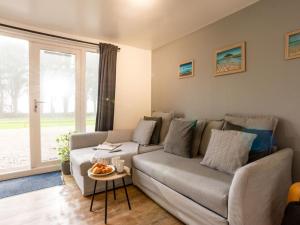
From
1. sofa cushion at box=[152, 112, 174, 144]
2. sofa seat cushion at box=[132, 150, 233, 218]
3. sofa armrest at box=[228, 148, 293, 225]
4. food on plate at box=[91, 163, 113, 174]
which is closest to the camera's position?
sofa armrest at box=[228, 148, 293, 225]

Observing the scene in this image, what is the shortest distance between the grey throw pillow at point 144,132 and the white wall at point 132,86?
26.3 inches

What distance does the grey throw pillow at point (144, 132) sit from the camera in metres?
2.91

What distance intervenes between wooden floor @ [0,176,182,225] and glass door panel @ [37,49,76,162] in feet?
3.18

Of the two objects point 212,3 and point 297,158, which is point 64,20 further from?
point 297,158

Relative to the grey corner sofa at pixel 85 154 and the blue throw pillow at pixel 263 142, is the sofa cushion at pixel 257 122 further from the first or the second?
the grey corner sofa at pixel 85 154

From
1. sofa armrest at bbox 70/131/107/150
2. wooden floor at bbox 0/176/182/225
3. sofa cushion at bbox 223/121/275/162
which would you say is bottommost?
wooden floor at bbox 0/176/182/225

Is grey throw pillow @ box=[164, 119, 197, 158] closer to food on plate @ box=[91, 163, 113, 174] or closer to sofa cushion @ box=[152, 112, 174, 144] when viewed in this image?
sofa cushion @ box=[152, 112, 174, 144]

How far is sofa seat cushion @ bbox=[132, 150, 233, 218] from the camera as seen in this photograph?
4.62 feet

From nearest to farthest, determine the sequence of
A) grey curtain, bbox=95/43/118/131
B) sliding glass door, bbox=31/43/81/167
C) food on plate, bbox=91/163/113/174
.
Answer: food on plate, bbox=91/163/113/174
sliding glass door, bbox=31/43/81/167
grey curtain, bbox=95/43/118/131

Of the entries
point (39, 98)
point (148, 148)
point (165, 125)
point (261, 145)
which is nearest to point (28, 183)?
point (39, 98)

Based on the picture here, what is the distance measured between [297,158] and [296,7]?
1.48m

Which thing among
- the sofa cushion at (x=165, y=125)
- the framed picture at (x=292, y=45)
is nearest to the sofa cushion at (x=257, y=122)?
the framed picture at (x=292, y=45)

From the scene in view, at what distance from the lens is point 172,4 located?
2.13 m

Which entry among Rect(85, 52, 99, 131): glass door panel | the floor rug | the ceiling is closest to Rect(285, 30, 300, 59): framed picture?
the ceiling
